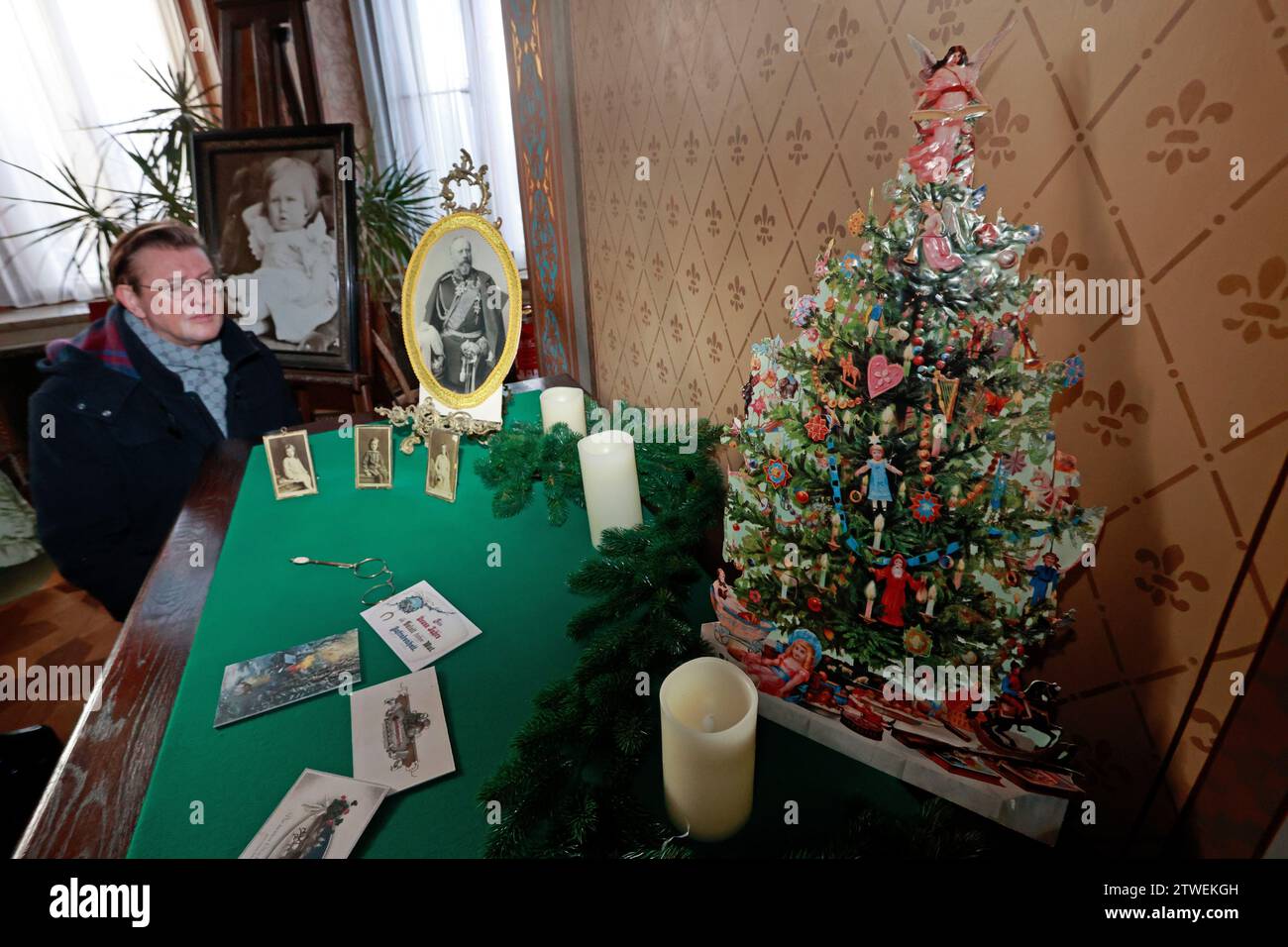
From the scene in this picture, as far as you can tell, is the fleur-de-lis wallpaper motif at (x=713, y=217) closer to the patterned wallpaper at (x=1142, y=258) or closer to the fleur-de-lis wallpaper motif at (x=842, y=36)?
the patterned wallpaper at (x=1142, y=258)

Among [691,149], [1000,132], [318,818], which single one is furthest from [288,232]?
[1000,132]

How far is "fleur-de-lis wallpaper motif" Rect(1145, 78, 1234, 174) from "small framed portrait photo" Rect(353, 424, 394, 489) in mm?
1683

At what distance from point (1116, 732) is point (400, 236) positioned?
391 cm

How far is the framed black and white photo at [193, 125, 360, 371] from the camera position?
2.75 m

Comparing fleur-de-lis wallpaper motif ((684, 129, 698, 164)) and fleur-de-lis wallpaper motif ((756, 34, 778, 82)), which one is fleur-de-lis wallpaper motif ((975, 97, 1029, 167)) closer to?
fleur-de-lis wallpaper motif ((756, 34, 778, 82))

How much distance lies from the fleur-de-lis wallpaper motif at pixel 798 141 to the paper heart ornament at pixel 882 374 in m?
0.79

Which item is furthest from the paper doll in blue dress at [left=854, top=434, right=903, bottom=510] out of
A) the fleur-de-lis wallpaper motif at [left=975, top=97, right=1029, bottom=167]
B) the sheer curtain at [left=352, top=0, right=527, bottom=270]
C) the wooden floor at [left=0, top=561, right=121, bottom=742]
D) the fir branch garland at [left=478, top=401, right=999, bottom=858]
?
the sheer curtain at [left=352, top=0, right=527, bottom=270]

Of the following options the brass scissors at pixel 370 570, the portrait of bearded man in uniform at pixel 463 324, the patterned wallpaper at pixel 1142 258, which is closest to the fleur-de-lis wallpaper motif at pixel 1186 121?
the patterned wallpaper at pixel 1142 258

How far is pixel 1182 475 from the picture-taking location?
815 mm

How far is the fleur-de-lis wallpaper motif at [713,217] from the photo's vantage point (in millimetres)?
1700

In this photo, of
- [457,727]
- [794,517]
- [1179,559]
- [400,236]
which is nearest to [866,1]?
[794,517]

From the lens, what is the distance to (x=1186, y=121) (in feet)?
2.39

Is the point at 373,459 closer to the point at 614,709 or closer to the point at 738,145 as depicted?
the point at 614,709
